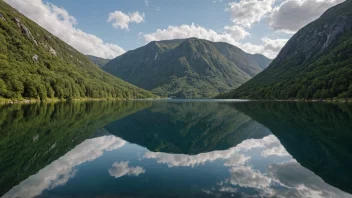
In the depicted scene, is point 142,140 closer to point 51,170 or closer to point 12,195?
point 51,170

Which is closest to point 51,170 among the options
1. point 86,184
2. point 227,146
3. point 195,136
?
point 86,184

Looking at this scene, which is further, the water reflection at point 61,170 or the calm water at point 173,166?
the calm water at point 173,166

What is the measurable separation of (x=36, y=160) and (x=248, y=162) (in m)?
17.3

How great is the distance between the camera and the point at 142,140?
3062 centimetres

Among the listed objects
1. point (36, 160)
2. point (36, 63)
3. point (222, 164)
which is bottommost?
point (36, 160)

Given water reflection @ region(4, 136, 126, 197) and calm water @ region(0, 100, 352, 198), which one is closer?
water reflection @ region(4, 136, 126, 197)

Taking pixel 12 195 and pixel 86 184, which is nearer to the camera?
pixel 12 195

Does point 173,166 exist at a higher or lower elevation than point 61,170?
higher

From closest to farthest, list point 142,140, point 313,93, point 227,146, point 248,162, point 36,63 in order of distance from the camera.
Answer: point 248,162, point 227,146, point 142,140, point 313,93, point 36,63

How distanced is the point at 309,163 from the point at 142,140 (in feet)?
63.5

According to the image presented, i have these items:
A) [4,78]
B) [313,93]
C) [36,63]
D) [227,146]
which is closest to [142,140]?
[227,146]

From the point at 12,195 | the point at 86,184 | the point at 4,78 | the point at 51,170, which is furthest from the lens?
the point at 4,78

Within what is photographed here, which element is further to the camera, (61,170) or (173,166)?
(173,166)

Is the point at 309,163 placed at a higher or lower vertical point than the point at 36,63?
lower
